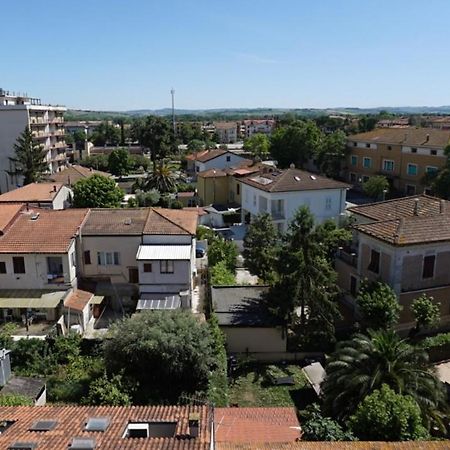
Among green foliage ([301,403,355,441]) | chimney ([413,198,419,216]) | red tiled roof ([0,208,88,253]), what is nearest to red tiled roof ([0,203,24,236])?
red tiled roof ([0,208,88,253])

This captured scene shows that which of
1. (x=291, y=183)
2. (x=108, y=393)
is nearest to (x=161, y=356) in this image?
(x=108, y=393)

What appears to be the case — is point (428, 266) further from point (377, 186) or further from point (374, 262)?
point (377, 186)

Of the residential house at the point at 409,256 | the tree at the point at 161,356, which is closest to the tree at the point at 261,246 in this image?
the residential house at the point at 409,256

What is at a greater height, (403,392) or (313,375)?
(403,392)

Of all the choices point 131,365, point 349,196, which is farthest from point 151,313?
point 349,196

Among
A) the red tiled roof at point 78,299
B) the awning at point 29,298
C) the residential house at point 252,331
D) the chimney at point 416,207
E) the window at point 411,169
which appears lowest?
the residential house at point 252,331

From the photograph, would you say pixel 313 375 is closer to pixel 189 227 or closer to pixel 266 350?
pixel 266 350

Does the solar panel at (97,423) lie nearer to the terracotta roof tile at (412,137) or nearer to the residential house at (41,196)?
the residential house at (41,196)
